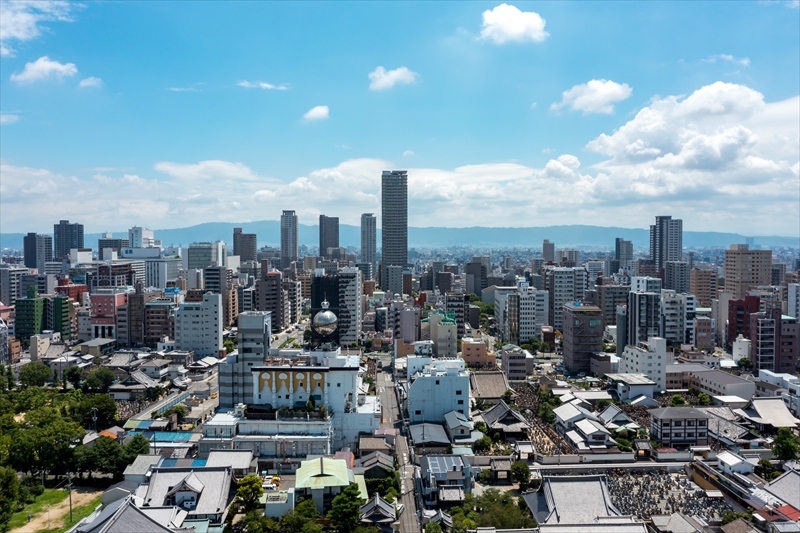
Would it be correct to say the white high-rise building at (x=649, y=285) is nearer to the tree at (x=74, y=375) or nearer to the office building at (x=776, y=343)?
the office building at (x=776, y=343)

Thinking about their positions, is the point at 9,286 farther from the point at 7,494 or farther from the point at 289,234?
the point at 289,234

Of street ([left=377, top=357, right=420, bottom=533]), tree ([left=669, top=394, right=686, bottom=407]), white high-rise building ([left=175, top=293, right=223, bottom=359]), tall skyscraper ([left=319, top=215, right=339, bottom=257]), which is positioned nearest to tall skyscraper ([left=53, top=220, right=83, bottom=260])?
tall skyscraper ([left=319, top=215, right=339, bottom=257])

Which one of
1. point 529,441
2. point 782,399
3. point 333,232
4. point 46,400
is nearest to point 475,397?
point 529,441

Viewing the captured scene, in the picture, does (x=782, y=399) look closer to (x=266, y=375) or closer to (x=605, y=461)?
(x=605, y=461)

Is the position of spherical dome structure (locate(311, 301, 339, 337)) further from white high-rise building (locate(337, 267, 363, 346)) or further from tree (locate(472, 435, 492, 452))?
white high-rise building (locate(337, 267, 363, 346))

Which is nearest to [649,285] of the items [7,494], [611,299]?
[611,299]

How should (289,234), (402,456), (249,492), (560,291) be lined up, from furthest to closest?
(289,234) → (560,291) → (402,456) → (249,492)
